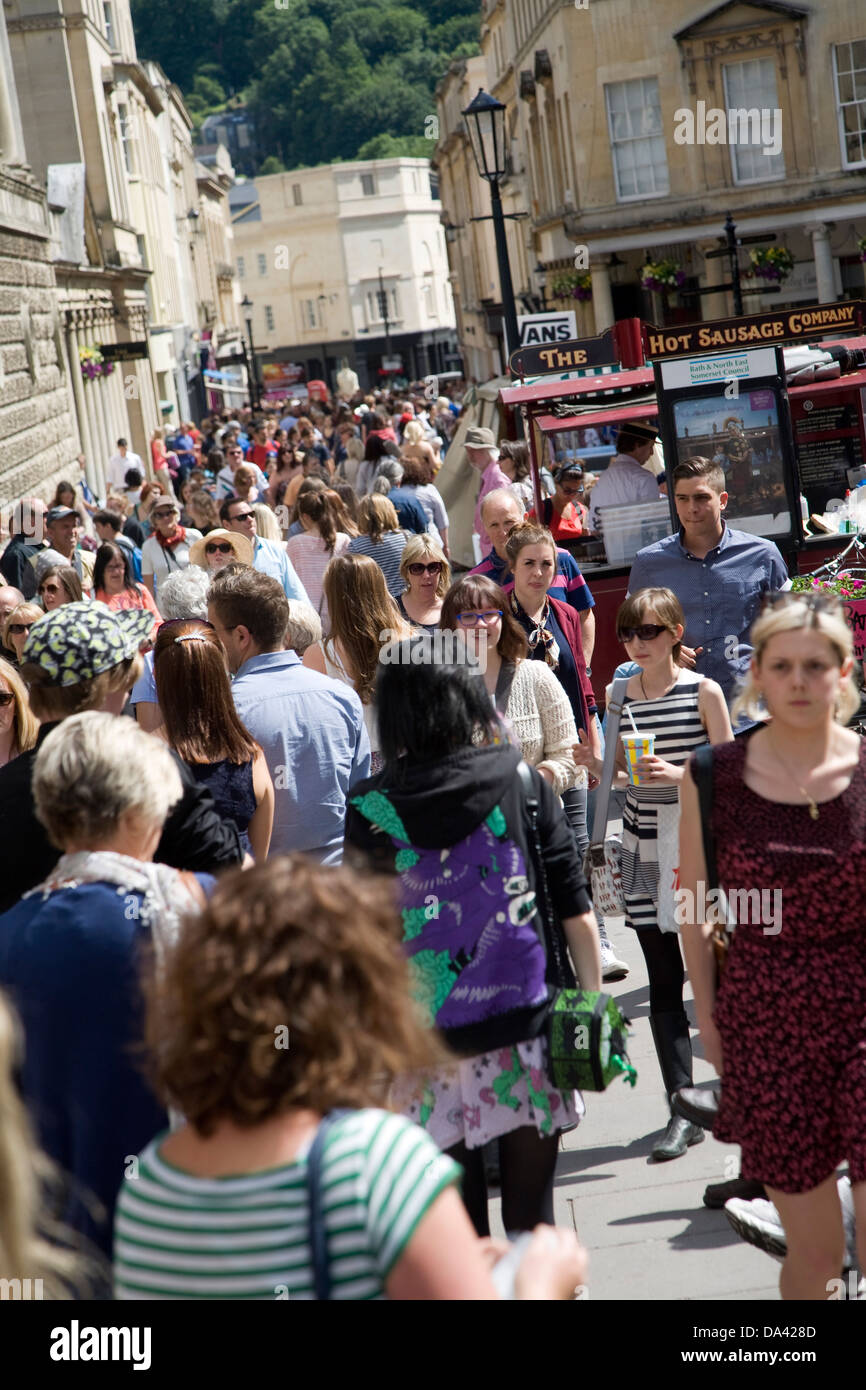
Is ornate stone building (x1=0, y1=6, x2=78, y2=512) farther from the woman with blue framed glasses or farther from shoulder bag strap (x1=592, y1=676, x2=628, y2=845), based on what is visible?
shoulder bag strap (x1=592, y1=676, x2=628, y2=845)

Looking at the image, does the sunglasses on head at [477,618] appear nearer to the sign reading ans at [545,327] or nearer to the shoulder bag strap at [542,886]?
the shoulder bag strap at [542,886]

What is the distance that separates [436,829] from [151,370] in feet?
139

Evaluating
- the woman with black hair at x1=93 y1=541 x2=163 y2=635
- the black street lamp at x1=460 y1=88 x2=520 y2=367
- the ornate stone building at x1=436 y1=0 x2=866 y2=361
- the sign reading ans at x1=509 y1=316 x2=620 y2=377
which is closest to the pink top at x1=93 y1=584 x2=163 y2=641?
the woman with black hair at x1=93 y1=541 x2=163 y2=635

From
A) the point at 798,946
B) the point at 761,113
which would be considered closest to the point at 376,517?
the point at 798,946

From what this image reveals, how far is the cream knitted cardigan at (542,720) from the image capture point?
521 centimetres

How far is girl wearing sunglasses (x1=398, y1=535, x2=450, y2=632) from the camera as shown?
6.50m

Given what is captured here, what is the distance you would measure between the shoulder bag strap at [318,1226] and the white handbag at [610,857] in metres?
3.24

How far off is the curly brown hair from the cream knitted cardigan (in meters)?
3.06

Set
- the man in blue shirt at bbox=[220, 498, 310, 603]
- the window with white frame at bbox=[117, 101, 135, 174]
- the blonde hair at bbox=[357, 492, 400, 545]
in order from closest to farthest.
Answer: the man in blue shirt at bbox=[220, 498, 310, 603], the blonde hair at bbox=[357, 492, 400, 545], the window with white frame at bbox=[117, 101, 135, 174]

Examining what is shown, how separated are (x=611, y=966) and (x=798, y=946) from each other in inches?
125

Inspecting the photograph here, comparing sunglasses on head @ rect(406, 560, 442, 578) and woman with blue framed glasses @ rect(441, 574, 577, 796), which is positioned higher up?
sunglasses on head @ rect(406, 560, 442, 578)

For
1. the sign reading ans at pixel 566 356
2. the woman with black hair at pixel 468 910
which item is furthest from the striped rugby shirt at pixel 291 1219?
the sign reading ans at pixel 566 356

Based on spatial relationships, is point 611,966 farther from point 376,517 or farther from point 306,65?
point 306,65
